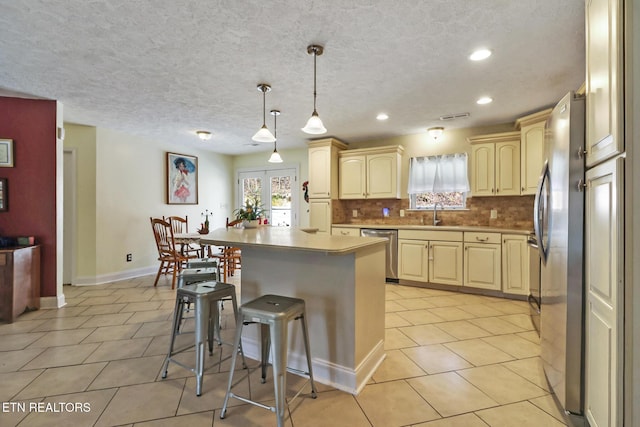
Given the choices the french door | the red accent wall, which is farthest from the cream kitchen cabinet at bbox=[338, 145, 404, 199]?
the red accent wall

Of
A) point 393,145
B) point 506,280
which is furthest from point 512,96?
point 506,280

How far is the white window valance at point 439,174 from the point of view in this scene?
4.42m

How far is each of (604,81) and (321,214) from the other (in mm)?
3977

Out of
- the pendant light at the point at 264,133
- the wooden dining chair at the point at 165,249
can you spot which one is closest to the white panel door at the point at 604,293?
the pendant light at the point at 264,133

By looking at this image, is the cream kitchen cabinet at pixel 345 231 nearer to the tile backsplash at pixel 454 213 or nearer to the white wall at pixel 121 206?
the tile backsplash at pixel 454 213

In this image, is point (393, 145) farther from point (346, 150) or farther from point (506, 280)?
point (506, 280)

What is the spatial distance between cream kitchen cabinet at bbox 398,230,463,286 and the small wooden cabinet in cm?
446

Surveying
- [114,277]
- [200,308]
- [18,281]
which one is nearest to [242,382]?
[200,308]

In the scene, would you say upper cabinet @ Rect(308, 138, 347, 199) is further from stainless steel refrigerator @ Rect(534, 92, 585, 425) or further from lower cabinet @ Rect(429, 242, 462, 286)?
stainless steel refrigerator @ Rect(534, 92, 585, 425)

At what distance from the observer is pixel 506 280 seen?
3699mm

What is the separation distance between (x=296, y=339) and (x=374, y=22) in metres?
2.22

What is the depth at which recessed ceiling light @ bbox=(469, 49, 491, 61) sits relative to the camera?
7.43 ft

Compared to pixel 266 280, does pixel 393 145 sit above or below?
above

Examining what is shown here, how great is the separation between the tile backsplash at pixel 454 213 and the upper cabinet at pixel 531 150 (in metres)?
0.43
